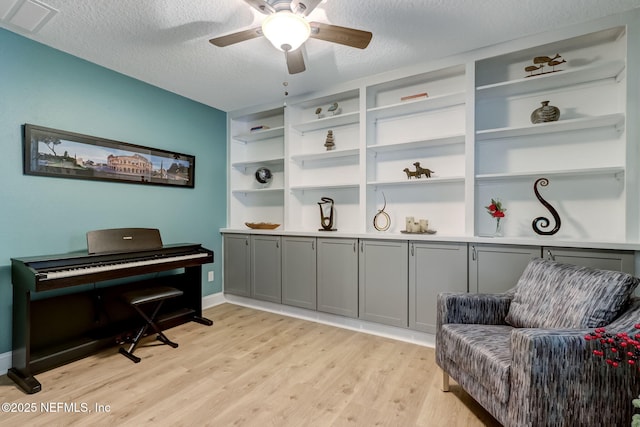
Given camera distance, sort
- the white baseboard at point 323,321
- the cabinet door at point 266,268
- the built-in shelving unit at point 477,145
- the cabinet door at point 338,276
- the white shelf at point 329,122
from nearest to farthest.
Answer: the built-in shelving unit at point 477,145, the white baseboard at point 323,321, the cabinet door at point 338,276, the white shelf at point 329,122, the cabinet door at point 266,268

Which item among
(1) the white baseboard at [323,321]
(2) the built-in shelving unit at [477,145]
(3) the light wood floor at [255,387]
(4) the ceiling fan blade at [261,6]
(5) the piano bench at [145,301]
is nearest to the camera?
(4) the ceiling fan blade at [261,6]

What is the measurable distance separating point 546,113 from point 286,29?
82.4 inches

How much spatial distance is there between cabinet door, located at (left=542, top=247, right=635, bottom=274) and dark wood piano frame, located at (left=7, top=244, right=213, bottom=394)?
10.0 feet

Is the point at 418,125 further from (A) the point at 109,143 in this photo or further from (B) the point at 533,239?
(A) the point at 109,143

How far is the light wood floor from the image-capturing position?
67.9 inches

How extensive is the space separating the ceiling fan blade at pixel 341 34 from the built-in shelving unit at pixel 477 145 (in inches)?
45.7

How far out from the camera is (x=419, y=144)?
2.97 m

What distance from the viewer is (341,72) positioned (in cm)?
296

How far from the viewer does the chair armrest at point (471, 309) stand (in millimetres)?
1945

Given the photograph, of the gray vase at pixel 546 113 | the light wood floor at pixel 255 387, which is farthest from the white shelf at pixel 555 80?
the light wood floor at pixel 255 387

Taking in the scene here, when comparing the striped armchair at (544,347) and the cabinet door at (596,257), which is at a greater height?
the cabinet door at (596,257)

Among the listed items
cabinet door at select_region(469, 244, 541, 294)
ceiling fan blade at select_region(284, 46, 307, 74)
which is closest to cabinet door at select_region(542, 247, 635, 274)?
cabinet door at select_region(469, 244, 541, 294)

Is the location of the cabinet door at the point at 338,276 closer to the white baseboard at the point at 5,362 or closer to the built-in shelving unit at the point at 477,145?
the built-in shelving unit at the point at 477,145

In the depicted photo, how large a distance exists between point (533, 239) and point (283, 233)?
7.62ft
